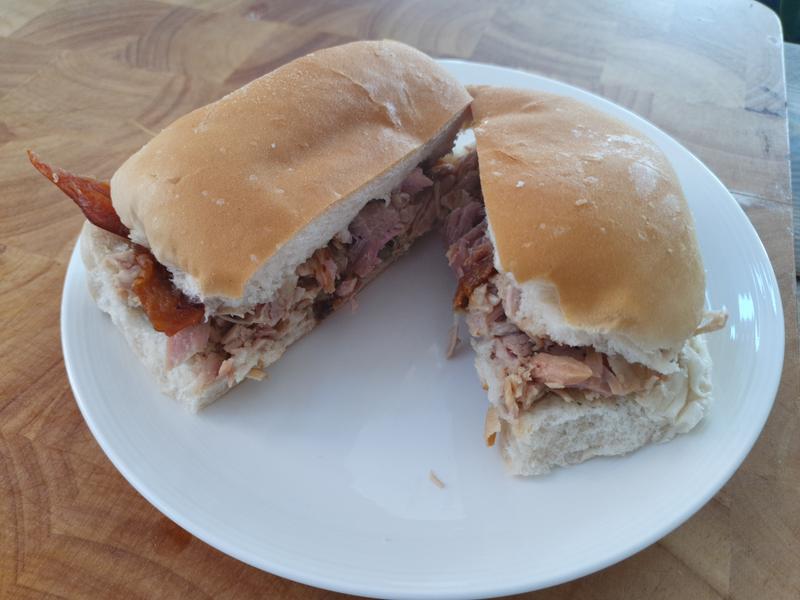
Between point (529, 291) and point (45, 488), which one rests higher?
point (529, 291)

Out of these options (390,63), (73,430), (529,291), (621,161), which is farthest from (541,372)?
(73,430)

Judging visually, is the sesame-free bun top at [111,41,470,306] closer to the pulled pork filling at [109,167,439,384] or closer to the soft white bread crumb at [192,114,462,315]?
the soft white bread crumb at [192,114,462,315]

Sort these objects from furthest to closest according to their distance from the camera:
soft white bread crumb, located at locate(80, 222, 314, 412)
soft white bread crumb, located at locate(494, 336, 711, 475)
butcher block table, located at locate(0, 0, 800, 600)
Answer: soft white bread crumb, located at locate(80, 222, 314, 412) → soft white bread crumb, located at locate(494, 336, 711, 475) → butcher block table, located at locate(0, 0, 800, 600)

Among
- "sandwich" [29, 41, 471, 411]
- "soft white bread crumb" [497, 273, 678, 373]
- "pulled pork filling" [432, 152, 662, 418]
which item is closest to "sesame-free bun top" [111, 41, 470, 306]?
"sandwich" [29, 41, 471, 411]

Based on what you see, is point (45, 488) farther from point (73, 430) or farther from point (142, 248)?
point (142, 248)

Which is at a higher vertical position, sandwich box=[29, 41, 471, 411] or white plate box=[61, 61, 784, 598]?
sandwich box=[29, 41, 471, 411]

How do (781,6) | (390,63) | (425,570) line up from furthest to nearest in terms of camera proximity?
1. (781,6)
2. (390,63)
3. (425,570)
